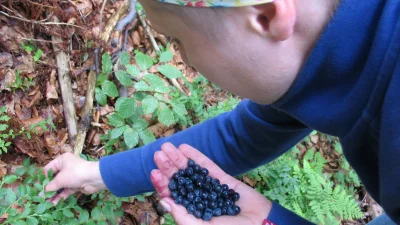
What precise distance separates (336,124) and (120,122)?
1.42 meters

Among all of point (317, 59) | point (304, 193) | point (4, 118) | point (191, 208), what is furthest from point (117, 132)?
point (317, 59)

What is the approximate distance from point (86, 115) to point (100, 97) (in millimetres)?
145

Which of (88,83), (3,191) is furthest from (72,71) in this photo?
(3,191)

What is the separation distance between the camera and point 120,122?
2350 millimetres

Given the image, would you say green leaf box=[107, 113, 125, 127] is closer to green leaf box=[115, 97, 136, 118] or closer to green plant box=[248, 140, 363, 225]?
green leaf box=[115, 97, 136, 118]

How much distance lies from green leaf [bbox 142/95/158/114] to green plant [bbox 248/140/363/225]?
0.80m

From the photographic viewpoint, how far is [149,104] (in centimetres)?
236

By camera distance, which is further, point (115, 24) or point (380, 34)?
point (115, 24)

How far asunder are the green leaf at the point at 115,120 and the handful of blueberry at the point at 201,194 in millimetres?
672

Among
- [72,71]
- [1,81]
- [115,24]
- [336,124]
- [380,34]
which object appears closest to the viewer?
[380,34]

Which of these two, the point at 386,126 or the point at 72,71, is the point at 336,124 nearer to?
the point at 386,126

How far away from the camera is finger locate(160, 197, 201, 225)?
158 centimetres

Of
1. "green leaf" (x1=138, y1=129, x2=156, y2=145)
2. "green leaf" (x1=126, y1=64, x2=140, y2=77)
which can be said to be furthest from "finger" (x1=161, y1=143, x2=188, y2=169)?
"green leaf" (x1=126, y1=64, x2=140, y2=77)

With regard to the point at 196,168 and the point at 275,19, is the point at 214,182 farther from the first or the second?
the point at 275,19
